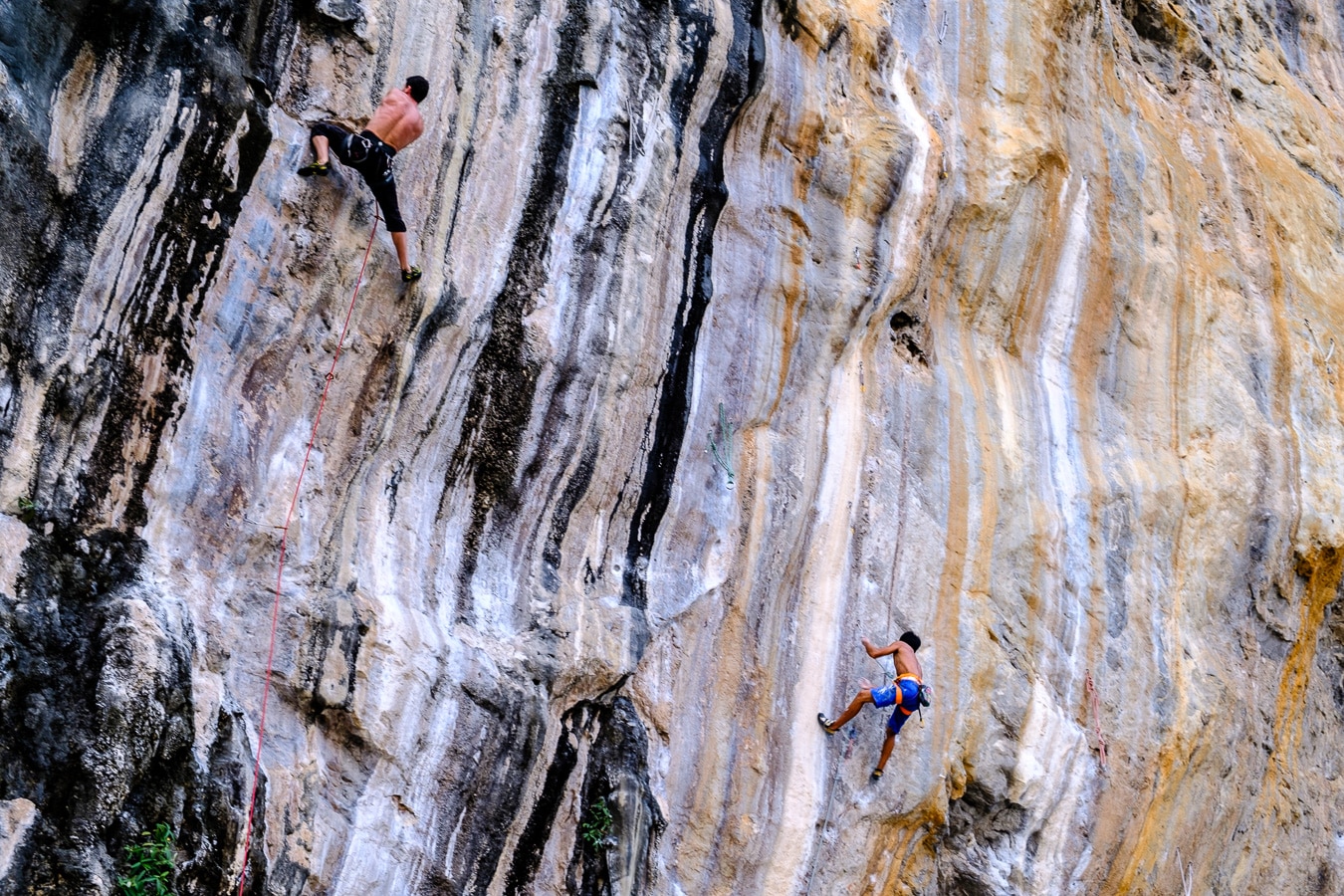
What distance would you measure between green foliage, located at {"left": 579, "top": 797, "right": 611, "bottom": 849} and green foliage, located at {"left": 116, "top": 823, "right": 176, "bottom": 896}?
227 cm

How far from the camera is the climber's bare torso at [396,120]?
644 cm

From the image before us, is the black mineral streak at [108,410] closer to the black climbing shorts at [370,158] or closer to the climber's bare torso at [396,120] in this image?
the black climbing shorts at [370,158]

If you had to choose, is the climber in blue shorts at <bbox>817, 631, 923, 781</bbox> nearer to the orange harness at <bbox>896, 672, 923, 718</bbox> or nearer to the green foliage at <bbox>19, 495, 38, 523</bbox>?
the orange harness at <bbox>896, 672, 923, 718</bbox>

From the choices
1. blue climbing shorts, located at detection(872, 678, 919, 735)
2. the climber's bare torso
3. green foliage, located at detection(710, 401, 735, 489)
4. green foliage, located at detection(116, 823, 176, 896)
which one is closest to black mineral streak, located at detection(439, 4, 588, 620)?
the climber's bare torso

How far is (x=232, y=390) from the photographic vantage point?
6207 mm

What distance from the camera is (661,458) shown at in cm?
752

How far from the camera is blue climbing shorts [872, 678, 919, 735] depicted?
7.31 m

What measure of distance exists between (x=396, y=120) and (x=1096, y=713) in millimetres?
6139

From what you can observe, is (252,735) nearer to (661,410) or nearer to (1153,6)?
(661,410)

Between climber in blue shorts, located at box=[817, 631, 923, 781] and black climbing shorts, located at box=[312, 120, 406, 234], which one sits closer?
black climbing shorts, located at box=[312, 120, 406, 234]

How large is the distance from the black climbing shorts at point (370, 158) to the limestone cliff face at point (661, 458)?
10.6 inches

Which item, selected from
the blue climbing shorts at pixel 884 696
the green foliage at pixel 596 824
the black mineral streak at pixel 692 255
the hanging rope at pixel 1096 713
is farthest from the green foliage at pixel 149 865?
the hanging rope at pixel 1096 713

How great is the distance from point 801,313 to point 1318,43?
8568 mm

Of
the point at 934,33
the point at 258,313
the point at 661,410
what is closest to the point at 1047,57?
the point at 934,33
